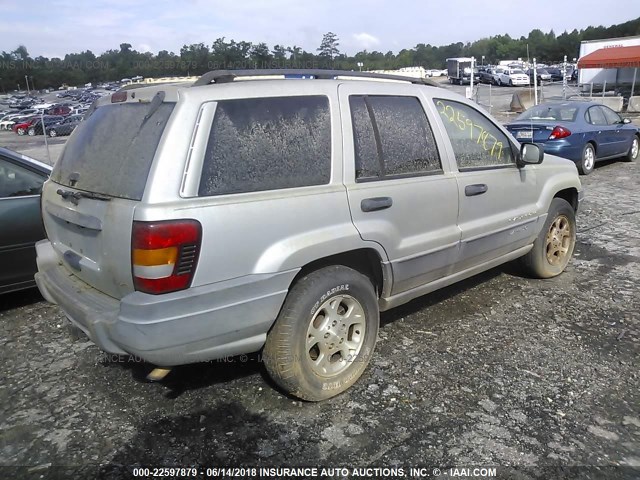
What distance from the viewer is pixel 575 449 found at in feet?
8.82

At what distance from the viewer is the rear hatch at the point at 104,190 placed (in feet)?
8.45

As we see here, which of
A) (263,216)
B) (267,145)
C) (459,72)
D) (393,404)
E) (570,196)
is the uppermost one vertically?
(459,72)

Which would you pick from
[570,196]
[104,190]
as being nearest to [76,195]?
[104,190]

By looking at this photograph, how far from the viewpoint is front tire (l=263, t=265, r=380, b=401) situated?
2.86 meters

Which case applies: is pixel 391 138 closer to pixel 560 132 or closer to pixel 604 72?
pixel 560 132

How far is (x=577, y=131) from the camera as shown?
10.3 metres

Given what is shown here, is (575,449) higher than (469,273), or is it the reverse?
(469,273)

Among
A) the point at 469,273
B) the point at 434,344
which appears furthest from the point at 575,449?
the point at 469,273

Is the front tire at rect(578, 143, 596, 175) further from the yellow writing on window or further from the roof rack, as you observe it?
the roof rack

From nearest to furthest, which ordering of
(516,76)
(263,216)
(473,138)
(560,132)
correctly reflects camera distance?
(263,216) → (473,138) → (560,132) → (516,76)

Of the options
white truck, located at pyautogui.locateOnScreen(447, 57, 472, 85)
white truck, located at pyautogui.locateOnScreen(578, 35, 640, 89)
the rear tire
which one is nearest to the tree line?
white truck, located at pyautogui.locateOnScreen(447, 57, 472, 85)

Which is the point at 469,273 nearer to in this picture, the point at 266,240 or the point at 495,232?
the point at 495,232

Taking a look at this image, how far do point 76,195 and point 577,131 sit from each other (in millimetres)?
9916

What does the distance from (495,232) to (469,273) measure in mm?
379
